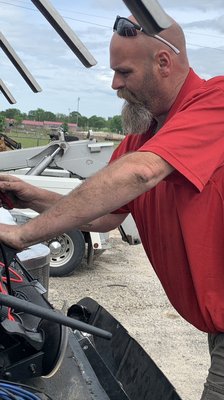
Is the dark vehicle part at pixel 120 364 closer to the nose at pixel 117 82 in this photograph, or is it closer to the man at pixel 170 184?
the man at pixel 170 184

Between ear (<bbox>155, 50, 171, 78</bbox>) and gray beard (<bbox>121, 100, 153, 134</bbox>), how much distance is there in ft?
0.51

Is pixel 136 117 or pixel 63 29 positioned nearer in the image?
pixel 136 117

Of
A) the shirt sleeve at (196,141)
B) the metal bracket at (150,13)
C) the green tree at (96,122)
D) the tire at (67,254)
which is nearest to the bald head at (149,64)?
the shirt sleeve at (196,141)

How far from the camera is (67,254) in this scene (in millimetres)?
7320

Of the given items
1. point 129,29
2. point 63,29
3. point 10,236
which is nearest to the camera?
point 10,236

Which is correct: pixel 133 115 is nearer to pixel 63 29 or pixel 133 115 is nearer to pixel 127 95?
pixel 127 95

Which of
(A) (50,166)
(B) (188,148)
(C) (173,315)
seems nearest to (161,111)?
(B) (188,148)

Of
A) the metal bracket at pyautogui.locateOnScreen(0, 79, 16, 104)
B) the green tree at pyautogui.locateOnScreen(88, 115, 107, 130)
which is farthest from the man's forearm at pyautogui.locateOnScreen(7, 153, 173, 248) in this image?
the green tree at pyautogui.locateOnScreen(88, 115, 107, 130)

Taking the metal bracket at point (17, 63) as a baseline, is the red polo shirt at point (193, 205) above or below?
above

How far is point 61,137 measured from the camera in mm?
8531

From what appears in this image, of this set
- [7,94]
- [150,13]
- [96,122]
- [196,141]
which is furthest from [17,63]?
[96,122]

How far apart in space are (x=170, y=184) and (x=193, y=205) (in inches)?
6.1

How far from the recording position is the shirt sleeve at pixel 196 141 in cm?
194

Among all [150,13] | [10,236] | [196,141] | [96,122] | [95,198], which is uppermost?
[150,13]
